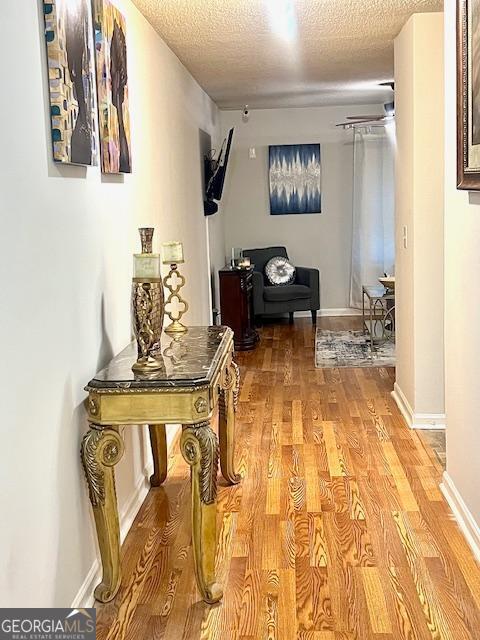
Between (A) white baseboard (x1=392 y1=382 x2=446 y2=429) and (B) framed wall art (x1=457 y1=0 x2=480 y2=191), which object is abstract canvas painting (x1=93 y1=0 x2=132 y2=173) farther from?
(A) white baseboard (x1=392 y1=382 x2=446 y2=429)

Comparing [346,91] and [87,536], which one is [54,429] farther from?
[346,91]

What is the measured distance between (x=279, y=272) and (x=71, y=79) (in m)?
6.35

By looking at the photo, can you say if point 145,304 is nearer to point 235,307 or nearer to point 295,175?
point 235,307

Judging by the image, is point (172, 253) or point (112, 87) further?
point (172, 253)

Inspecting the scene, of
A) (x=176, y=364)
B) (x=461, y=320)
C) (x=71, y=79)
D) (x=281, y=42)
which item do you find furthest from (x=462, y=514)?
(x=281, y=42)

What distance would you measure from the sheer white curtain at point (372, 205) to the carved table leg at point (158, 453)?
5778mm

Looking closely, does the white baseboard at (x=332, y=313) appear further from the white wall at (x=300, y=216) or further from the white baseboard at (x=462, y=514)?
the white baseboard at (x=462, y=514)

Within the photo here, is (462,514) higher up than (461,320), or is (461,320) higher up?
(461,320)

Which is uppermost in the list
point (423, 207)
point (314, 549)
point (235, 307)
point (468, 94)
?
point (468, 94)

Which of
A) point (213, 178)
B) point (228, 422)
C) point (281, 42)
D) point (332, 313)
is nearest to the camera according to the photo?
point (228, 422)

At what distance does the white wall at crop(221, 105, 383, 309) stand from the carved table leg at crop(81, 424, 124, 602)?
22.5ft

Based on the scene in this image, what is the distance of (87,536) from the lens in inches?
111

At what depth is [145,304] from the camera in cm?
280

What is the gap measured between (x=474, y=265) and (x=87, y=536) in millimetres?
1723
